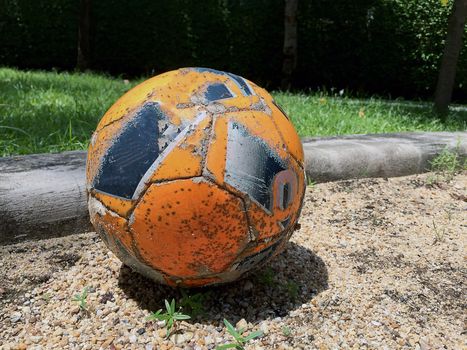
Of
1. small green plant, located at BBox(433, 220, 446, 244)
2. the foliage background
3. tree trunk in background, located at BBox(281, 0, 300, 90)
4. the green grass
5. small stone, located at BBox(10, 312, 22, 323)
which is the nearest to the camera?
small stone, located at BBox(10, 312, 22, 323)

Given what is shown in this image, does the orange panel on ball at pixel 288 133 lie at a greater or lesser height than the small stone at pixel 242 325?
greater

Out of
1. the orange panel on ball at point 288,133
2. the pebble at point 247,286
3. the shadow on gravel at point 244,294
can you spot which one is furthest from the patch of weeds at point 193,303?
the orange panel on ball at point 288,133

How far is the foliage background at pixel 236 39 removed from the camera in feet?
35.3

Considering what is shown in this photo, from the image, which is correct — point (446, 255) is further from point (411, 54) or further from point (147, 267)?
point (411, 54)

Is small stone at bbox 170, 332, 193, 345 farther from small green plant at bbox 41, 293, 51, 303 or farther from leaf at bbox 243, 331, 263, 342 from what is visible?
small green plant at bbox 41, 293, 51, 303

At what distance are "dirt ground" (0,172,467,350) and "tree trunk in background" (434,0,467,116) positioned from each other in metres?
4.65

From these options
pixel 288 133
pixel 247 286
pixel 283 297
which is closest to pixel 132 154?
pixel 288 133

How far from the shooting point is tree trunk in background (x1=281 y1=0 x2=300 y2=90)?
9.82m

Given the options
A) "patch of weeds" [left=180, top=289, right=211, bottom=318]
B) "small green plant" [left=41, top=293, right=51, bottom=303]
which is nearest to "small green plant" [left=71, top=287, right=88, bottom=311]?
"small green plant" [left=41, top=293, right=51, bottom=303]

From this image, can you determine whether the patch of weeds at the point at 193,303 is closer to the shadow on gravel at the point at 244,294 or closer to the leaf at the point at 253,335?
the shadow on gravel at the point at 244,294

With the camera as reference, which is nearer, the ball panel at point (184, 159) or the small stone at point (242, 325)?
the ball panel at point (184, 159)

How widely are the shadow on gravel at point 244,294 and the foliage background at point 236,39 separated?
27.8ft

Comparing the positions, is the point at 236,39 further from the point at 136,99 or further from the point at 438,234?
the point at 136,99

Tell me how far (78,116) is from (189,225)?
10.8 ft
